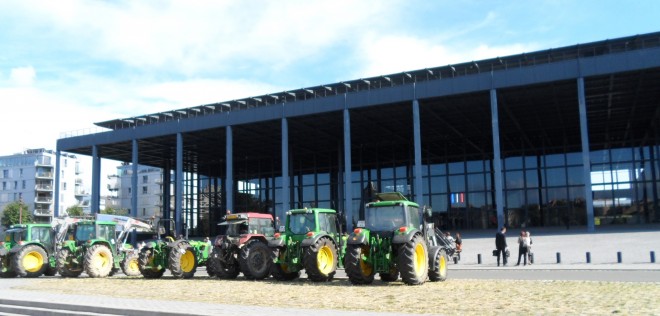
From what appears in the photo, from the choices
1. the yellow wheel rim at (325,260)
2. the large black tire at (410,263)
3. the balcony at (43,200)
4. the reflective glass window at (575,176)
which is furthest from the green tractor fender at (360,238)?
the balcony at (43,200)

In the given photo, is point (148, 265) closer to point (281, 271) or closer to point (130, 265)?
point (130, 265)

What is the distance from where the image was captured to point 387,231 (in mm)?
15719

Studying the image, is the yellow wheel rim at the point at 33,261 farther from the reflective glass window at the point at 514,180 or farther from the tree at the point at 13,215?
the tree at the point at 13,215

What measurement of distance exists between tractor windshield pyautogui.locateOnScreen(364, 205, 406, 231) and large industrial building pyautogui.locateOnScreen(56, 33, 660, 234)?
1531 cm

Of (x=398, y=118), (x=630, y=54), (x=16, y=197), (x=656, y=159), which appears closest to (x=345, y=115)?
(x=398, y=118)

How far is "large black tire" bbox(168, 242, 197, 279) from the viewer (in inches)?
773

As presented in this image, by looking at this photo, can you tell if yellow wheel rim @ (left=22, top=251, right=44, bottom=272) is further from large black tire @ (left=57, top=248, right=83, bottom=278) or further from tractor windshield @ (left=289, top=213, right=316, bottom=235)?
tractor windshield @ (left=289, top=213, right=316, bottom=235)

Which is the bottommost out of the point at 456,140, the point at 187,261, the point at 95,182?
the point at 187,261

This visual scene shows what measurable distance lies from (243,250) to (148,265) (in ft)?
13.9

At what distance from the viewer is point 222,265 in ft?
62.4

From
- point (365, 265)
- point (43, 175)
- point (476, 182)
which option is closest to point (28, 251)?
point (365, 265)

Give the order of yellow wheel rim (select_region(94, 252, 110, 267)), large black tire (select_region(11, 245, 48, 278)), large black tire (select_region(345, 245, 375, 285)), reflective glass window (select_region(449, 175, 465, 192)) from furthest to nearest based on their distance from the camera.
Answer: reflective glass window (select_region(449, 175, 465, 192)), large black tire (select_region(11, 245, 48, 278)), yellow wheel rim (select_region(94, 252, 110, 267)), large black tire (select_region(345, 245, 375, 285))

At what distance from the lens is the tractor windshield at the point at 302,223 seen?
1795 cm

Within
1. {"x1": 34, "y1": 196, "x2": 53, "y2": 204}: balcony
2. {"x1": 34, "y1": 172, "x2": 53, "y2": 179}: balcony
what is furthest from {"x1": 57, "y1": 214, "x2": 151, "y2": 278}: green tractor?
{"x1": 34, "y1": 172, "x2": 53, "y2": 179}: balcony
